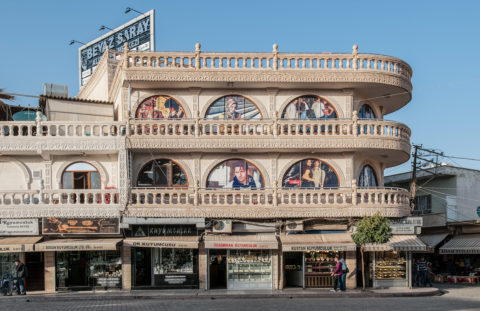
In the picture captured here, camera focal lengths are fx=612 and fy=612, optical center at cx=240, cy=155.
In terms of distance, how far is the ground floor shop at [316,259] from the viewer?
23734 millimetres

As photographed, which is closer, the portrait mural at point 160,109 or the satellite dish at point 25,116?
the portrait mural at point 160,109

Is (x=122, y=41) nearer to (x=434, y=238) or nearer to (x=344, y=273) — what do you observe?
(x=434, y=238)

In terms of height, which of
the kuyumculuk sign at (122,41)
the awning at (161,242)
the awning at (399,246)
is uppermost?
the kuyumculuk sign at (122,41)

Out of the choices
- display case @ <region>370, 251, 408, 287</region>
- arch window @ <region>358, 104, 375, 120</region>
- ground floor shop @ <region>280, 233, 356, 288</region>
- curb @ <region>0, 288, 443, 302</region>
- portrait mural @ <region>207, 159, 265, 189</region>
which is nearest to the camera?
curb @ <region>0, 288, 443, 302</region>

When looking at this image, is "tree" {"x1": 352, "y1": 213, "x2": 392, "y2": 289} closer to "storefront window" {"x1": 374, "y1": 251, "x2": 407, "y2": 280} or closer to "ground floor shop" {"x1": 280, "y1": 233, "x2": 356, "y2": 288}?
"ground floor shop" {"x1": 280, "y1": 233, "x2": 356, "y2": 288}

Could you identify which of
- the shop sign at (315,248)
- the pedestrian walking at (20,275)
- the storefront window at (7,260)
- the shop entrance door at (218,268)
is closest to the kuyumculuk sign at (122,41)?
the shop entrance door at (218,268)

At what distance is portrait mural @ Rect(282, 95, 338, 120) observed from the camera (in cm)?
2564

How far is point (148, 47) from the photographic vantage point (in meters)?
41.0

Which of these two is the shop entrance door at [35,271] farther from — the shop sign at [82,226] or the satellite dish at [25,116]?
the satellite dish at [25,116]

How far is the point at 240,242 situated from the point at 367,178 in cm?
678

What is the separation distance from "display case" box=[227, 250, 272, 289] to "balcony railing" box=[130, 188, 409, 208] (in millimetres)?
2117

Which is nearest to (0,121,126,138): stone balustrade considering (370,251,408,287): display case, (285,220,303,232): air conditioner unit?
(285,220,303,232): air conditioner unit

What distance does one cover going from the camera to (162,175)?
25359 millimetres

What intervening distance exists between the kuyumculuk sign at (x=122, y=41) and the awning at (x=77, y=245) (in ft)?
64.2
